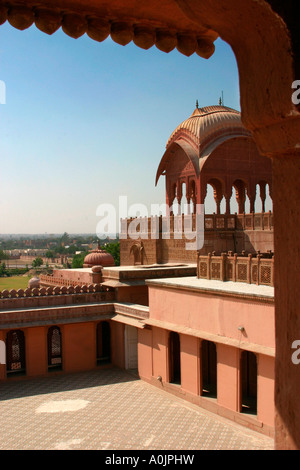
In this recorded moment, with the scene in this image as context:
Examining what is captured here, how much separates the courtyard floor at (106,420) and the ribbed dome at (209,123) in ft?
30.0

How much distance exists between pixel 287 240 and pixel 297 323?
1.13 feet

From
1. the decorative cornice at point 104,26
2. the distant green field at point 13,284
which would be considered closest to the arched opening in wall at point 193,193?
the decorative cornice at point 104,26

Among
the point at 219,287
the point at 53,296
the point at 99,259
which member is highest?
the point at 99,259

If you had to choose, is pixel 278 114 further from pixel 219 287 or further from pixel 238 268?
pixel 238 268

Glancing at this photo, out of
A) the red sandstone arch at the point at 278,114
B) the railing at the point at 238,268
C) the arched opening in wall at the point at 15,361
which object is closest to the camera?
the red sandstone arch at the point at 278,114

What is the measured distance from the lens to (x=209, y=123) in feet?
58.2

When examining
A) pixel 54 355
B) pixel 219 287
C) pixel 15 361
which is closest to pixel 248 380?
pixel 219 287

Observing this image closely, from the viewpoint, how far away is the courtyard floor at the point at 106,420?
9.49m

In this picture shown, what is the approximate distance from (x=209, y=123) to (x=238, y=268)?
8.01m

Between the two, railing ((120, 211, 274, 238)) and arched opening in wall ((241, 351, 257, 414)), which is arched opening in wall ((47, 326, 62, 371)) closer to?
railing ((120, 211, 274, 238))

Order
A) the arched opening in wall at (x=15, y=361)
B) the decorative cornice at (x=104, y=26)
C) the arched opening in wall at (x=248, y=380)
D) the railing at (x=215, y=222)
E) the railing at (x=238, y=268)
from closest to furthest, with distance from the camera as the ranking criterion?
the decorative cornice at (x=104, y=26)
the railing at (x=238, y=268)
the arched opening in wall at (x=248, y=380)
the arched opening in wall at (x=15, y=361)
the railing at (x=215, y=222)

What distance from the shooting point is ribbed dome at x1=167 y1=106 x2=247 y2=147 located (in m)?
17.6

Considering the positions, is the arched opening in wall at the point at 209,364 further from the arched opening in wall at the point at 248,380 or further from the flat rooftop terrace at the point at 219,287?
the flat rooftop terrace at the point at 219,287
